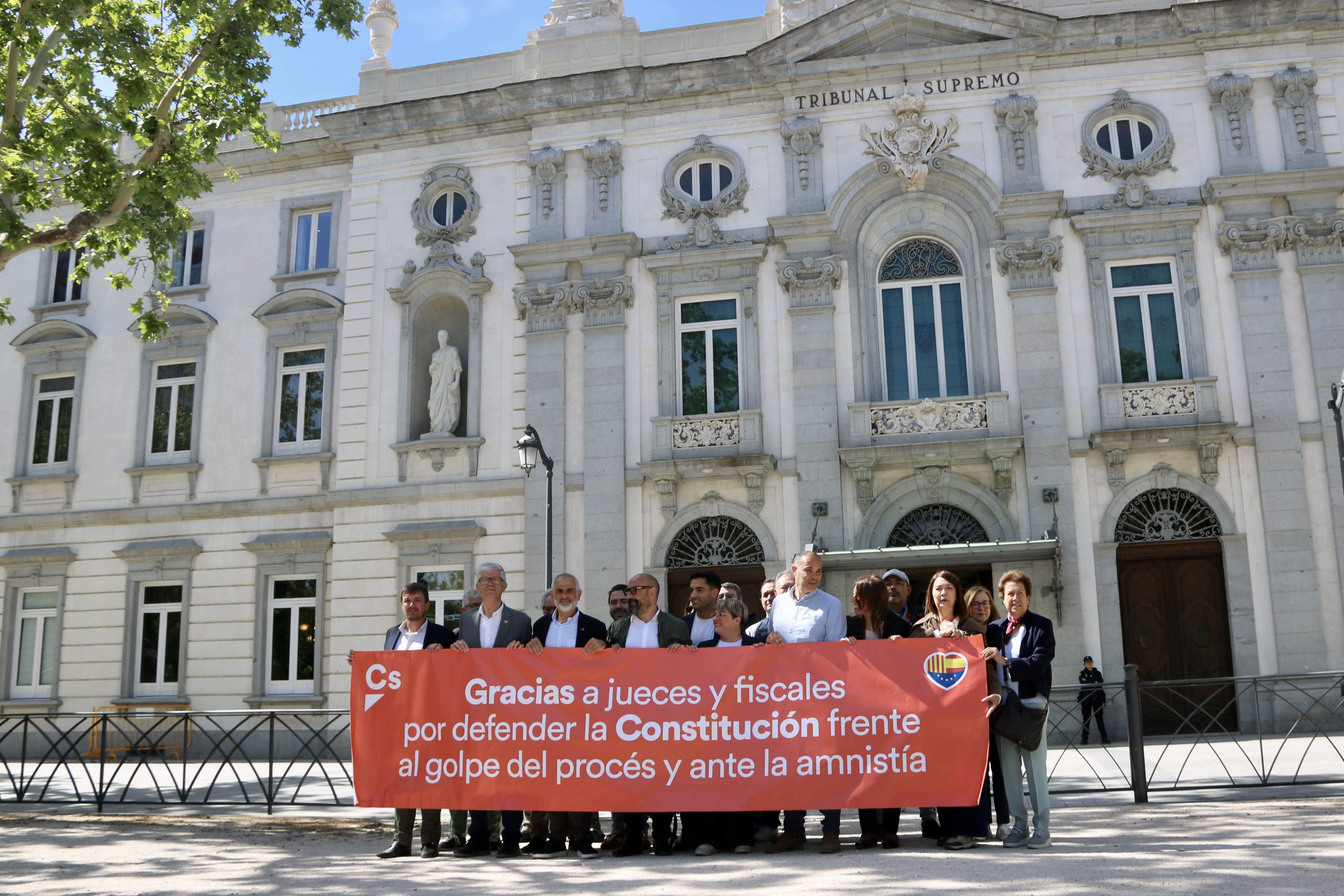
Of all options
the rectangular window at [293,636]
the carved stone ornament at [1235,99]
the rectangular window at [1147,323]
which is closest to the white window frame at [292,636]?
the rectangular window at [293,636]

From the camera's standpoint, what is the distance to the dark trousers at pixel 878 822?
324 inches

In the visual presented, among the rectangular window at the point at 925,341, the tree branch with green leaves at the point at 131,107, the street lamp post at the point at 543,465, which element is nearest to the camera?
the tree branch with green leaves at the point at 131,107

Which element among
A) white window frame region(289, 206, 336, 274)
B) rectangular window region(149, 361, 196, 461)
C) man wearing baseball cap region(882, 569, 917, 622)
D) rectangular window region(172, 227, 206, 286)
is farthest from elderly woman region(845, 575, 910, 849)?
rectangular window region(172, 227, 206, 286)

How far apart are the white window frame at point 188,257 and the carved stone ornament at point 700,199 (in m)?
10.2

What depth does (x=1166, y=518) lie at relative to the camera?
18.8m

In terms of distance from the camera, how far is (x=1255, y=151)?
19.6m

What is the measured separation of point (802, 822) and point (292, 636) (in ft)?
52.4

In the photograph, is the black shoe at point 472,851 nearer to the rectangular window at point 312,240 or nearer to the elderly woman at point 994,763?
the elderly woman at point 994,763

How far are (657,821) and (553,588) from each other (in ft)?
6.48

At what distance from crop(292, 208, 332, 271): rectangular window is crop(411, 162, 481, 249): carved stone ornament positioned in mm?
2268

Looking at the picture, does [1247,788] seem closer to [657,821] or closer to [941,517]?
[657,821]

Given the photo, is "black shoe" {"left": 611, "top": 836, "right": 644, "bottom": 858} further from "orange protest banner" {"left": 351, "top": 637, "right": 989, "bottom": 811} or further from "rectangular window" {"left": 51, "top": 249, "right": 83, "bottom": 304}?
"rectangular window" {"left": 51, "top": 249, "right": 83, "bottom": 304}

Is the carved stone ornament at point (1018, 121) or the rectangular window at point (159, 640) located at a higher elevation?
the carved stone ornament at point (1018, 121)

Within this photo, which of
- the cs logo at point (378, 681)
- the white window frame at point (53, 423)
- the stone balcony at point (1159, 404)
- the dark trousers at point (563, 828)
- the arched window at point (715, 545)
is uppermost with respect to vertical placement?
the white window frame at point (53, 423)
